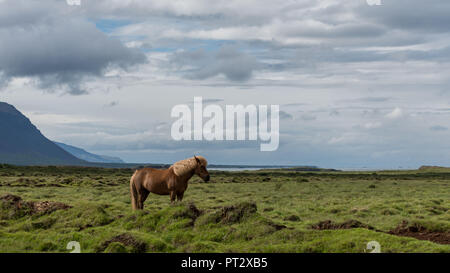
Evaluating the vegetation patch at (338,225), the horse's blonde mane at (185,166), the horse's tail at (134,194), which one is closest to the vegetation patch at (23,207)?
the horse's tail at (134,194)

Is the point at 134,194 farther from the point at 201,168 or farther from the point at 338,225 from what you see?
the point at 338,225

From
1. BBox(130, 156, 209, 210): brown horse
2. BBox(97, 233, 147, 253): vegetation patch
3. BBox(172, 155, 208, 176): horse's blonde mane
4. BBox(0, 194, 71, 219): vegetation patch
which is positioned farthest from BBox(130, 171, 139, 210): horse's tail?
BBox(97, 233, 147, 253): vegetation patch

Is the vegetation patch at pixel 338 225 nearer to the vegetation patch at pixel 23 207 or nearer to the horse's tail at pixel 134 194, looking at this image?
the horse's tail at pixel 134 194

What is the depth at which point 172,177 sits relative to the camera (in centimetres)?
1919

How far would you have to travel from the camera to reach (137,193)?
2022 centimetres

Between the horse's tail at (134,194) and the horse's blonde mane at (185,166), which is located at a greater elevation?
the horse's blonde mane at (185,166)

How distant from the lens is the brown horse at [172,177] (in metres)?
19.2

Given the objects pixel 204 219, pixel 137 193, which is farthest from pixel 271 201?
pixel 204 219

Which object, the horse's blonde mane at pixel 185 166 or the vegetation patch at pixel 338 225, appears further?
the horse's blonde mane at pixel 185 166

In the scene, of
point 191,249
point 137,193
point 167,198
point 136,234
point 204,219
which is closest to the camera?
point 191,249

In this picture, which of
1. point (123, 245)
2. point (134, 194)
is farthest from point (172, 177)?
point (123, 245)

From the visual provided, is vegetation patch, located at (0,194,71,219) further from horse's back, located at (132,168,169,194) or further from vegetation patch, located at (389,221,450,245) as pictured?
vegetation patch, located at (389,221,450,245)
